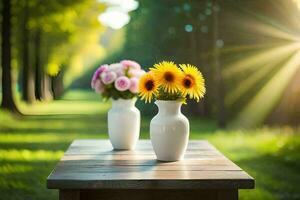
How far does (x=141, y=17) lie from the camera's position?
50.1ft

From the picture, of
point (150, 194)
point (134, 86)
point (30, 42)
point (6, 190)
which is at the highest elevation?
point (30, 42)

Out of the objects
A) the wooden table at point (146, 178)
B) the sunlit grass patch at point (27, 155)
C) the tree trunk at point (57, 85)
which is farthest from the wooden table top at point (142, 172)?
the tree trunk at point (57, 85)

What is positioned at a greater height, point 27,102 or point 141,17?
point 141,17

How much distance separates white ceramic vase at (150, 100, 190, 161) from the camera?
3375 millimetres

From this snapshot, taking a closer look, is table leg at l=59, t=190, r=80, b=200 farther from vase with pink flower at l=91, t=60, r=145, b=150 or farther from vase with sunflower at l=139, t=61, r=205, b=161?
vase with pink flower at l=91, t=60, r=145, b=150

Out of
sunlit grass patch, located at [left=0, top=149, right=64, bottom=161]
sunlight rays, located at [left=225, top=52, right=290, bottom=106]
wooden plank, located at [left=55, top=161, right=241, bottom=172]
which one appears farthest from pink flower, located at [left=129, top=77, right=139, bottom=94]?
sunlight rays, located at [left=225, top=52, right=290, bottom=106]

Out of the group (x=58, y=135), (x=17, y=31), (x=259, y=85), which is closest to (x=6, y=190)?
(x=58, y=135)

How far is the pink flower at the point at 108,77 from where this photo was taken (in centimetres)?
388

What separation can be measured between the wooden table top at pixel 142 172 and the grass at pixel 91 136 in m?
1.81

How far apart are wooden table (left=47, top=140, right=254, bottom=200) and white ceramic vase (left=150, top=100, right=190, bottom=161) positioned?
0.07 meters

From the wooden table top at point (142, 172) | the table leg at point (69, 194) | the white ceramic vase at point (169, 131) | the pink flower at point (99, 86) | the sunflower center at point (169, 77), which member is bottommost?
the table leg at point (69, 194)

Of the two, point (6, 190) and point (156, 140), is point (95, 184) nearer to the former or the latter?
point (156, 140)

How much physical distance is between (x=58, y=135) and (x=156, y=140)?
7061 millimetres

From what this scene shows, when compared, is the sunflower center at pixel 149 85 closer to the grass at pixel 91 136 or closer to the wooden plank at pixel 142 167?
the wooden plank at pixel 142 167
